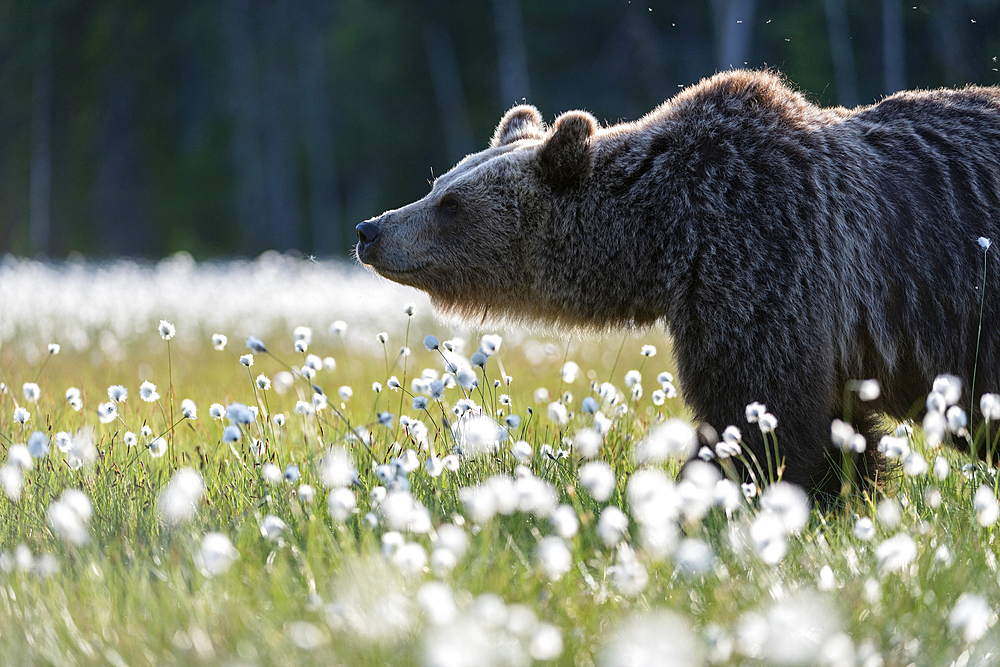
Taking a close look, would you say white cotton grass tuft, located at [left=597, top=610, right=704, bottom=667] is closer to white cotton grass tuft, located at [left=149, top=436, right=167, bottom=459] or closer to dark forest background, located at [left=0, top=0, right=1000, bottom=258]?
white cotton grass tuft, located at [left=149, top=436, right=167, bottom=459]

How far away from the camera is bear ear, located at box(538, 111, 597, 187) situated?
13.1ft

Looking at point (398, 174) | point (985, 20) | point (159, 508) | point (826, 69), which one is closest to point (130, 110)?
point (398, 174)

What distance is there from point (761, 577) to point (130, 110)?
4011 centimetres

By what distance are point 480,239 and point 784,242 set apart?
4.70ft

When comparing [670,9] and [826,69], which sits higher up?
[670,9]

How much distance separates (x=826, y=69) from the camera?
2447cm

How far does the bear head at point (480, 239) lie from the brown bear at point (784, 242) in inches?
0.7

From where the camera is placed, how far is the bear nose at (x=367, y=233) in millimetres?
4312

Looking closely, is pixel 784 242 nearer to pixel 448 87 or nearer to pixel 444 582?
pixel 444 582

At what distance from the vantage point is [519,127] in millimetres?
4898

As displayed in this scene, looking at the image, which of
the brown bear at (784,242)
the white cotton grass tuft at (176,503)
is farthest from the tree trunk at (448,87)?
the white cotton grass tuft at (176,503)

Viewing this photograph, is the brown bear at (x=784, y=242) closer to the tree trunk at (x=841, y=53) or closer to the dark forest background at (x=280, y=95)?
the tree trunk at (x=841, y=53)

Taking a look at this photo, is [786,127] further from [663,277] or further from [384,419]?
[384,419]

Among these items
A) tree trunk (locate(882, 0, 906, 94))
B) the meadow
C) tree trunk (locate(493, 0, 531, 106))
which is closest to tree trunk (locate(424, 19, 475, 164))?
tree trunk (locate(493, 0, 531, 106))
